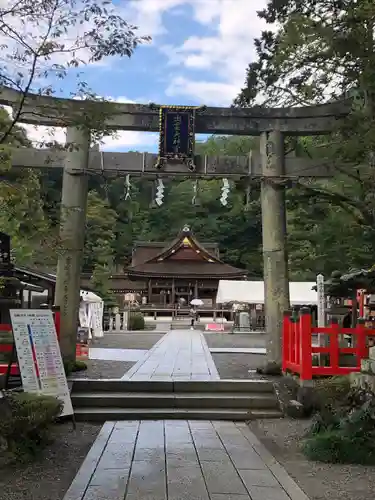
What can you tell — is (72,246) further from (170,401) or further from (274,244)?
(274,244)

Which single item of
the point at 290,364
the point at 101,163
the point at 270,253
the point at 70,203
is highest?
the point at 101,163

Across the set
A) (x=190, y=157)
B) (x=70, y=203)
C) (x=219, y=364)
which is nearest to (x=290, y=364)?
(x=219, y=364)

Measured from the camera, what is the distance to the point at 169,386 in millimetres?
8242

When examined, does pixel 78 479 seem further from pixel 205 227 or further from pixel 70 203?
pixel 205 227

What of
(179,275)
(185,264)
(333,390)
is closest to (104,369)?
(333,390)

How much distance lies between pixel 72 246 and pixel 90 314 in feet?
35.1

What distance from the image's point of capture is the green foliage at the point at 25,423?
5.16m

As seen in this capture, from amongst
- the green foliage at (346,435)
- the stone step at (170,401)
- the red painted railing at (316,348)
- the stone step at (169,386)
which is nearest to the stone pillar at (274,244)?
the red painted railing at (316,348)

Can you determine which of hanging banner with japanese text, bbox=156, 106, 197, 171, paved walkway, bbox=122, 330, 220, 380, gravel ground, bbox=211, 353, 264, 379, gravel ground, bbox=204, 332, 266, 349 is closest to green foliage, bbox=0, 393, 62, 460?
paved walkway, bbox=122, 330, 220, 380

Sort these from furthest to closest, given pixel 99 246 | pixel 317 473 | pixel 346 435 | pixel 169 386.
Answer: pixel 99 246 → pixel 169 386 → pixel 346 435 → pixel 317 473

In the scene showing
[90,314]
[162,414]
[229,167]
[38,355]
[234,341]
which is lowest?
[162,414]

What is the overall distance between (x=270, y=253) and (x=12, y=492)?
6.64 metres

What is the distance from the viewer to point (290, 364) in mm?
8906

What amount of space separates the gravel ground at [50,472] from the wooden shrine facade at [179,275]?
3123 cm
